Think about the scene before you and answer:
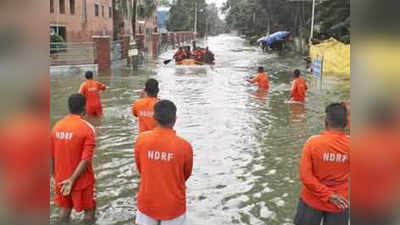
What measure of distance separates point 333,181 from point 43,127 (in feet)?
11.5

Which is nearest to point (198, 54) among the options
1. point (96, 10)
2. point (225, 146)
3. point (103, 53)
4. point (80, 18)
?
point (103, 53)

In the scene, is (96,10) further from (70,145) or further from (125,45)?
(70,145)

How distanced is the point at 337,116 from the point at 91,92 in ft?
27.7

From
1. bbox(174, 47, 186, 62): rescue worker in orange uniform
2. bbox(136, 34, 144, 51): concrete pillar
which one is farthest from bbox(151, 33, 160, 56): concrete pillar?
bbox(174, 47, 186, 62): rescue worker in orange uniform

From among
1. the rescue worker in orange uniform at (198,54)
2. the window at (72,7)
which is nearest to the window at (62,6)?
the window at (72,7)

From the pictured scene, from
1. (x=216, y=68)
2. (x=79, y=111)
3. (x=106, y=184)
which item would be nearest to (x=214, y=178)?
(x=106, y=184)

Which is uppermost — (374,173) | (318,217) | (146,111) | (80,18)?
(80,18)

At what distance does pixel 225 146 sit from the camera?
10836 millimetres

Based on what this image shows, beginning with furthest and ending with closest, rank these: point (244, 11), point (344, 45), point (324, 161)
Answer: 1. point (244, 11)
2. point (344, 45)
3. point (324, 161)

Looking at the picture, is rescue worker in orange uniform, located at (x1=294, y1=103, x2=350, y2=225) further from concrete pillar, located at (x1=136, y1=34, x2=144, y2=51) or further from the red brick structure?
concrete pillar, located at (x1=136, y1=34, x2=144, y2=51)

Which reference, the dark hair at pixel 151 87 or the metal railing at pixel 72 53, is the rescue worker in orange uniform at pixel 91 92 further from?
the metal railing at pixel 72 53

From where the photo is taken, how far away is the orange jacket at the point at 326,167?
4277mm

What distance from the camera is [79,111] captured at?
5219 millimetres

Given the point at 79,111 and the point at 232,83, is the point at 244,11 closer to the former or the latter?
the point at 232,83
